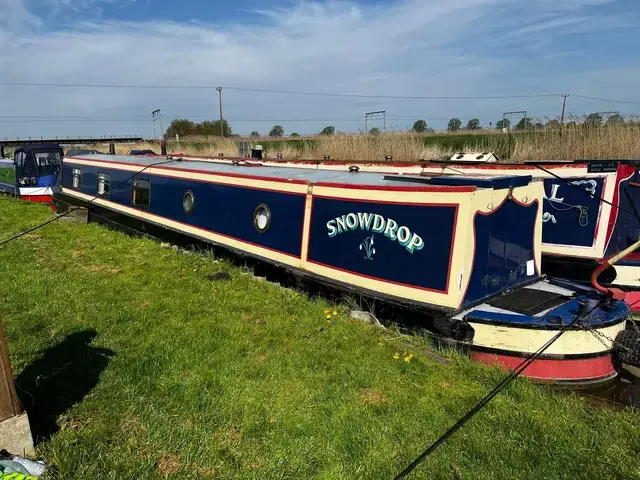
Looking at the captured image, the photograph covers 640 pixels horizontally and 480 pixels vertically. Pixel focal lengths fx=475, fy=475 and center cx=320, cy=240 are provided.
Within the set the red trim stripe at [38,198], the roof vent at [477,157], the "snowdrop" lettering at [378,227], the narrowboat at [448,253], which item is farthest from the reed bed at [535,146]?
the red trim stripe at [38,198]

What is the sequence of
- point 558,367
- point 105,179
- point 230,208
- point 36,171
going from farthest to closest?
point 36,171 < point 105,179 < point 230,208 < point 558,367

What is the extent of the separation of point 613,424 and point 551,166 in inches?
196

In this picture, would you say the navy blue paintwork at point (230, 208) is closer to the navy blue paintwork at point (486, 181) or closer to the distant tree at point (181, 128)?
the navy blue paintwork at point (486, 181)

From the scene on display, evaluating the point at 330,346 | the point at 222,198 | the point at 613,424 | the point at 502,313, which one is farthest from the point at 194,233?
the point at 613,424

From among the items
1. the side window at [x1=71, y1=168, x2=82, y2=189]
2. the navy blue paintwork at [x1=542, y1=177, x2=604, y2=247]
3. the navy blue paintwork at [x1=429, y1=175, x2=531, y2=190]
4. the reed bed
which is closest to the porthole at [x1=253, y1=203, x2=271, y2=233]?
the navy blue paintwork at [x1=429, y1=175, x2=531, y2=190]

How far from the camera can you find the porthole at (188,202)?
8.24 m

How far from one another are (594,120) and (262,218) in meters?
10.2

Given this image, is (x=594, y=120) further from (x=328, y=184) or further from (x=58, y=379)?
(x=58, y=379)

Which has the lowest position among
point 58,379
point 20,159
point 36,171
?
point 58,379

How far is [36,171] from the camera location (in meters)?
18.0

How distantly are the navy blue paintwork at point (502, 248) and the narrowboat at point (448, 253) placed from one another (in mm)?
12

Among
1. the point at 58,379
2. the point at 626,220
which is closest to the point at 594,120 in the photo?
the point at 626,220

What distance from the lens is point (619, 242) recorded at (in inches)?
282

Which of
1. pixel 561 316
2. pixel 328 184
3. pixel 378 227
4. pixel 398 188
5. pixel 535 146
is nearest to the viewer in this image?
pixel 561 316
